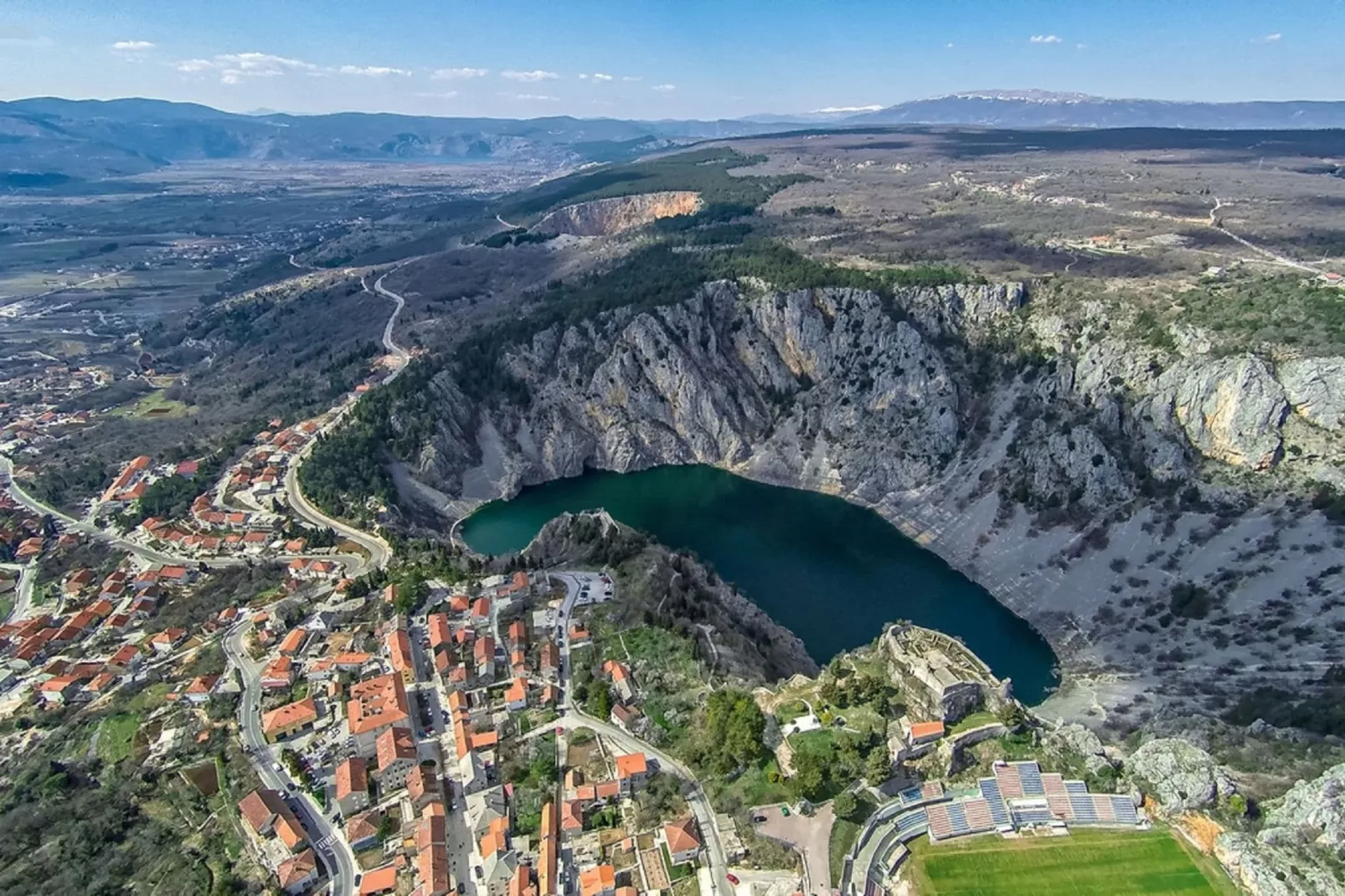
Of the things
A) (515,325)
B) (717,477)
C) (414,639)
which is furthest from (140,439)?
(717,477)

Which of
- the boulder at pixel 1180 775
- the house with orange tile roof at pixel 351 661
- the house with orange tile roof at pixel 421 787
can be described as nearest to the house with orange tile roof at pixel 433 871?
the house with orange tile roof at pixel 421 787

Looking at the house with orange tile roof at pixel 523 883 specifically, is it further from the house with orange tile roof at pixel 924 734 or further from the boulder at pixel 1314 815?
the boulder at pixel 1314 815

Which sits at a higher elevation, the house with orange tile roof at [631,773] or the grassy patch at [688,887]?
the house with orange tile roof at [631,773]

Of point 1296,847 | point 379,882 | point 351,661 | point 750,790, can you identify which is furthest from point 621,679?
point 1296,847

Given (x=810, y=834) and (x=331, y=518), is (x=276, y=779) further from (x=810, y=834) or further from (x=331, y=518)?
(x=331, y=518)

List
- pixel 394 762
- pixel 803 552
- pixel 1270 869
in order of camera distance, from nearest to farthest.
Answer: pixel 1270 869 → pixel 394 762 → pixel 803 552
